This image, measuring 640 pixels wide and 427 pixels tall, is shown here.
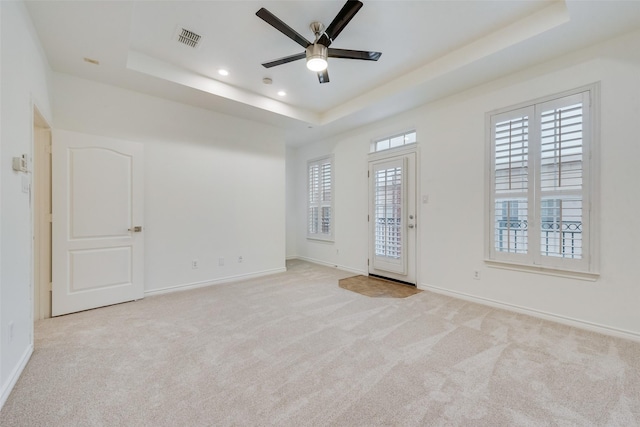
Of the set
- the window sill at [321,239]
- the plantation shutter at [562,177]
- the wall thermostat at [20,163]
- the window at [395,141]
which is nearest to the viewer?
the wall thermostat at [20,163]

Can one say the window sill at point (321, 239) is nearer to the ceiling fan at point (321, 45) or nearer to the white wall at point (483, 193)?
the white wall at point (483, 193)

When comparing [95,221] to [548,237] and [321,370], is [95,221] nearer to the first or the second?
[321,370]

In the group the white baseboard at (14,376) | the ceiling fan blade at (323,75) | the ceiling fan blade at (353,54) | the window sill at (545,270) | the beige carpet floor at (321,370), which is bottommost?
the beige carpet floor at (321,370)

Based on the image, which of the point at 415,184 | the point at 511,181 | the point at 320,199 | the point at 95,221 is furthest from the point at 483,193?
the point at 95,221

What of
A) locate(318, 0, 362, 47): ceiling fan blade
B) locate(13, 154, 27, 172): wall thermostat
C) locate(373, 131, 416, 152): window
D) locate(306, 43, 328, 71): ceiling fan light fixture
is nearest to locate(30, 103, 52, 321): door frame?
locate(13, 154, 27, 172): wall thermostat

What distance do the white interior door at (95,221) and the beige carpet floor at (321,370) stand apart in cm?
29

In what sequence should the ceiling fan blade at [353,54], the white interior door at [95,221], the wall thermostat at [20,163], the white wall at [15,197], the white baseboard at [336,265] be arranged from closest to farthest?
the white wall at [15,197], the wall thermostat at [20,163], the ceiling fan blade at [353,54], the white interior door at [95,221], the white baseboard at [336,265]

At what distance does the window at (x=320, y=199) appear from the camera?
5820 mm

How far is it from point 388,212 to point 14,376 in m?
4.39

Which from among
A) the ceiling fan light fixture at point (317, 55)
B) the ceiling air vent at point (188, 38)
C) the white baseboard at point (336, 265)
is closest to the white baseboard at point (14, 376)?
the ceiling air vent at point (188, 38)

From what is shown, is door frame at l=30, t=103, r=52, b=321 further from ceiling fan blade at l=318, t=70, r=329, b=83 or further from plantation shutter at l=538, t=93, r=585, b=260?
plantation shutter at l=538, t=93, r=585, b=260

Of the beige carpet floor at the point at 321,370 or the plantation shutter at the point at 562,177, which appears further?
the plantation shutter at the point at 562,177

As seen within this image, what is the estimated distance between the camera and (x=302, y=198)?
6.61 metres

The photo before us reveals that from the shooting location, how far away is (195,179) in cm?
414
